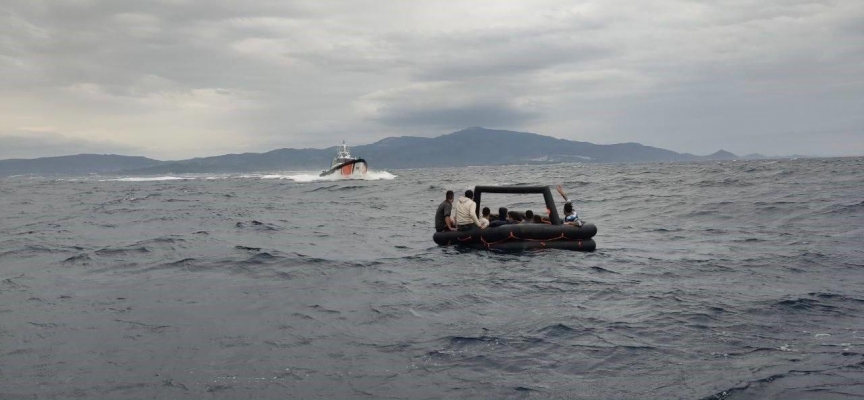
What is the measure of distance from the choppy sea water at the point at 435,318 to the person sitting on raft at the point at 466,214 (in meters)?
0.88

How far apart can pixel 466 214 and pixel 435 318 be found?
7880 mm

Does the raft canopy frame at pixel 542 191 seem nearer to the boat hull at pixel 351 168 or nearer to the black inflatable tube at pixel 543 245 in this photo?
the black inflatable tube at pixel 543 245

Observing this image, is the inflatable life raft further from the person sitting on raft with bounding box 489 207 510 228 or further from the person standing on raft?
the person standing on raft

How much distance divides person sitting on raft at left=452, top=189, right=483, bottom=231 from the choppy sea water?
88 cm

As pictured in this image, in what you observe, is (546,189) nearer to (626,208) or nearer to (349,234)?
(349,234)

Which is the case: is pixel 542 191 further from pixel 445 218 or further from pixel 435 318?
pixel 435 318

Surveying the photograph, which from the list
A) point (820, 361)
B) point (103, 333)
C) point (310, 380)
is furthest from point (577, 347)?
point (103, 333)

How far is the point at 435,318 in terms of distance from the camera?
38.4 feet

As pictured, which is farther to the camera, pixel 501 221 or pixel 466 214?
pixel 501 221

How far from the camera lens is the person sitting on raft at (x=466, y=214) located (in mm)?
19189

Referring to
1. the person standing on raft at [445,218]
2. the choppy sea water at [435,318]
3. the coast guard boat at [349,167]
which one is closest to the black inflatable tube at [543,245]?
the choppy sea water at [435,318]

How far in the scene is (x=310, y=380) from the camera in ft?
27.9

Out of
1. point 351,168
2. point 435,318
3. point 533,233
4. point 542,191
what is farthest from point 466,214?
point 351,168

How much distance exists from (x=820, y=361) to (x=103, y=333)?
10904 millimetres
